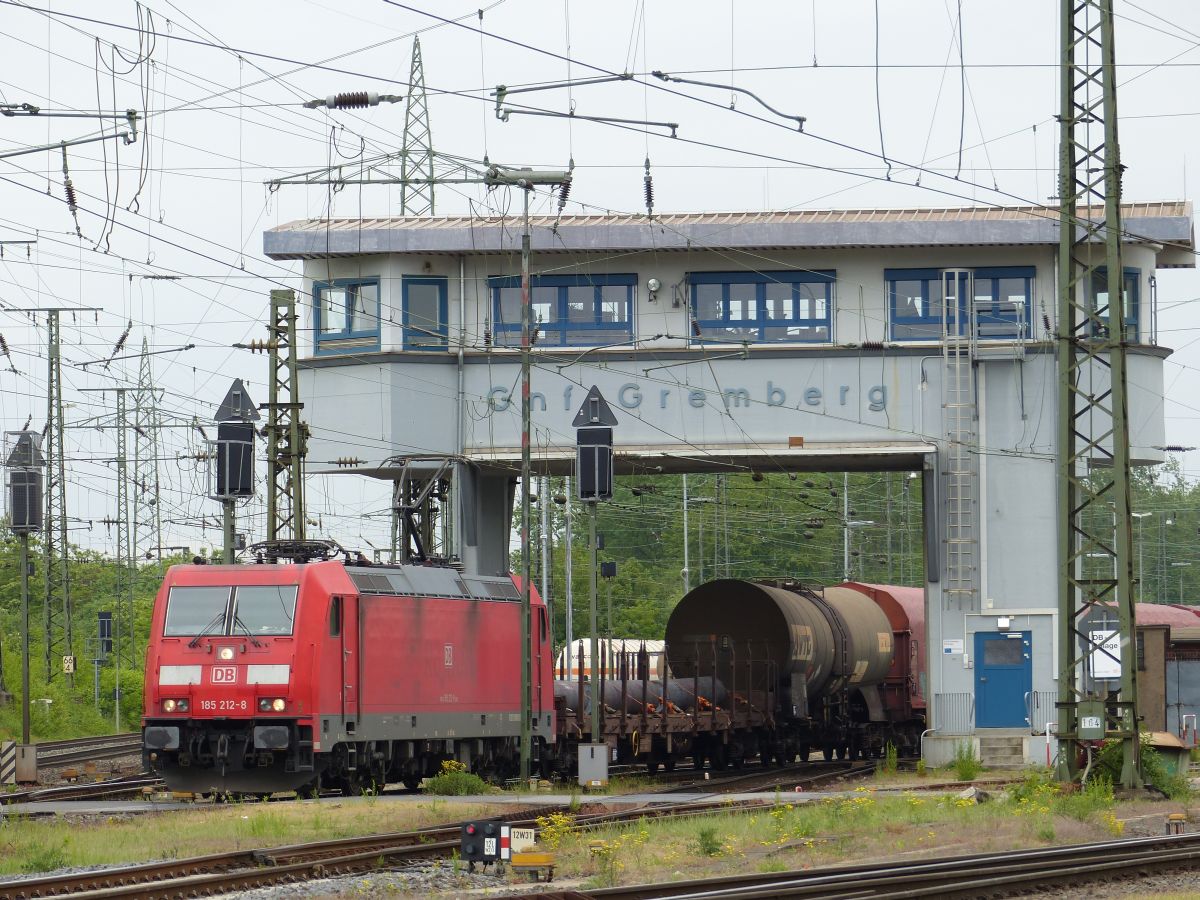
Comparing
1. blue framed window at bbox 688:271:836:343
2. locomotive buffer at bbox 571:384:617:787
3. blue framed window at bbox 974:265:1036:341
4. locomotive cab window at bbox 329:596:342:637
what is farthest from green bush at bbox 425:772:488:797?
Result: blue framed window at bbox 974:265:1036:341

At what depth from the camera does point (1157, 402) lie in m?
38.3

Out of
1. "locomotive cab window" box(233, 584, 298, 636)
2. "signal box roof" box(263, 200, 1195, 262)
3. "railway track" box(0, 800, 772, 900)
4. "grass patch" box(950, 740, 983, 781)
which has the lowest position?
"grass patch" box(950, 740, 983, 781)

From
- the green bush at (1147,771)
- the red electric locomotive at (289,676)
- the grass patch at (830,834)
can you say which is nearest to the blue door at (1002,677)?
the green bush at (1147,771)

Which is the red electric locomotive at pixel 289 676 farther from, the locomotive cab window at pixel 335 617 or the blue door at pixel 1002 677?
the blue door at pixel 1002 677

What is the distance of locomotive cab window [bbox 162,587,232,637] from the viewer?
88.1 feet

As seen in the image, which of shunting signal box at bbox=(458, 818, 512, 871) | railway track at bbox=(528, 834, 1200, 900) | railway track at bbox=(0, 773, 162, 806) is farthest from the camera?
railway track at bbox=(0, 773, 162, 806)

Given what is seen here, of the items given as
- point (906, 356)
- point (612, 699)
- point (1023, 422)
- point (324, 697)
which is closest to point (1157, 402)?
point (1023, 422)

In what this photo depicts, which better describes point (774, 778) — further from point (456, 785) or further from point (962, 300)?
point (962, 300)

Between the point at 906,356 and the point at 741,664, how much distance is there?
7.39 meters

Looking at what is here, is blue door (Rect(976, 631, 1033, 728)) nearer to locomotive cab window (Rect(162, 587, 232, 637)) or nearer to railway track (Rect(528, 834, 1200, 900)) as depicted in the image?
locomotive cab window (Rect(162, 587, 232, 637))

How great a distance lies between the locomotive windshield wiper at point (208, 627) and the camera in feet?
87.6

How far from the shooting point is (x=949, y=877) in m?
16.5

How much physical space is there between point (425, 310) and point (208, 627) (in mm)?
13364

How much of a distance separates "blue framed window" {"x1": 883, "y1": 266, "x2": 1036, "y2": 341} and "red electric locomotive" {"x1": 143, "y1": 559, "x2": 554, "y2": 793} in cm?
1367
